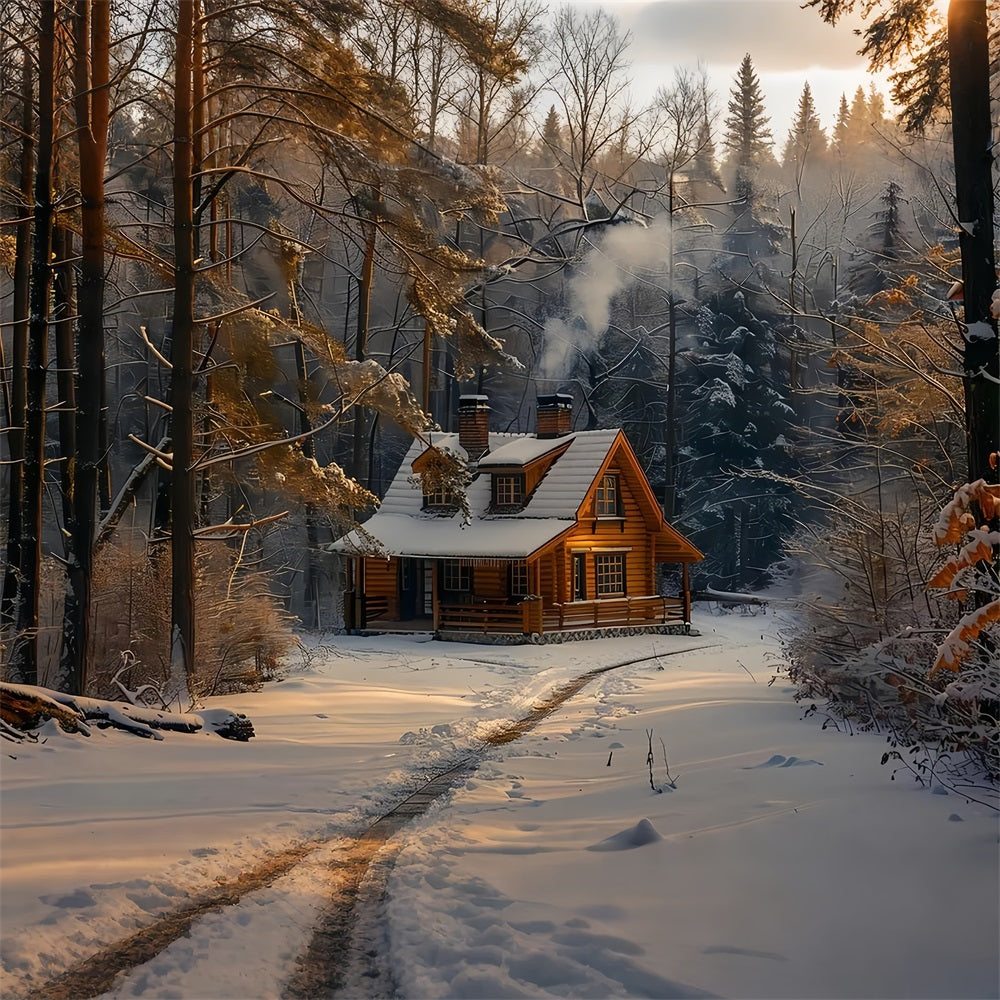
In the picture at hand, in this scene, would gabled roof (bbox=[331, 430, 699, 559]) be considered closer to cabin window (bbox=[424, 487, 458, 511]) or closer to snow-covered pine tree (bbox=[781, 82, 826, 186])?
cabin window (bbox=[424, 487, 458, 511])

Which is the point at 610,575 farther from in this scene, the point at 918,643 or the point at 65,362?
the point at 918,643

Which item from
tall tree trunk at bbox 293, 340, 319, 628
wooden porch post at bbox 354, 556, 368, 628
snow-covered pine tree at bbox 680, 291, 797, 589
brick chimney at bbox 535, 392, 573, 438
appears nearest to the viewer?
tall tree trunk at bbox 293, 340, 319, 628

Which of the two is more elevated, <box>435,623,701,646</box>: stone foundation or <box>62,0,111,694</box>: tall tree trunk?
<box>62,0,111,694</box>: tall tree trunk

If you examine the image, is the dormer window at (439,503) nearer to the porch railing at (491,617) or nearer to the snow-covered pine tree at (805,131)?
the porch railing at (491,617)

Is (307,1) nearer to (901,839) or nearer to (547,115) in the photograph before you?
(901,839)

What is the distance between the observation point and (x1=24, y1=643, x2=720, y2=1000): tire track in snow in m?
5.04

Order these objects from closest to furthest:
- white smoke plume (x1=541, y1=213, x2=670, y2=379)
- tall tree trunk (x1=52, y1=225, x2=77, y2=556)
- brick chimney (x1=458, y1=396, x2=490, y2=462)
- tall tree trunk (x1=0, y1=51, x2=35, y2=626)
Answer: tall tree trunk (x1=0, y1=51, x2=35, y2=626), tall tree trunk (x1=52, y1=225, x2=77, y2=556), brick chimney (x1=458, y1=396, x2=490, y2=462), white smoke plume (x1=541, y1=213, x2=670, y2=379)

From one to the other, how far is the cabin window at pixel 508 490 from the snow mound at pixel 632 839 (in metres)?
22.1

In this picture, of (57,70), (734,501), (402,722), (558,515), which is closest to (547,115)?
(734,501)

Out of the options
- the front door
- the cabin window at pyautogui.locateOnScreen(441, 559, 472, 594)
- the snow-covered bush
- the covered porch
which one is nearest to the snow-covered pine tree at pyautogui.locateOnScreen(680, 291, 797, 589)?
the covered porch

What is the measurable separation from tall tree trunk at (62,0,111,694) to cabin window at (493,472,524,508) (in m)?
18.2

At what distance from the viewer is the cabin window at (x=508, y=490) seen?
29.2 metres

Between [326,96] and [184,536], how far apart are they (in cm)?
601

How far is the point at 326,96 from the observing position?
11609mm
